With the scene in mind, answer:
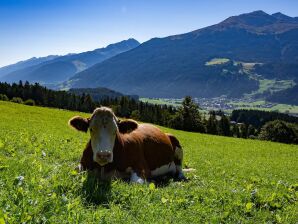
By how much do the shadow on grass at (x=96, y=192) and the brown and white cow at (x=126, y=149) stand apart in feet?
2.04

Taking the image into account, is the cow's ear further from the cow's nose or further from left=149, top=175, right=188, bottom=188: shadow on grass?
left=149, top=175, right=188, bottom=188: shadow on grass

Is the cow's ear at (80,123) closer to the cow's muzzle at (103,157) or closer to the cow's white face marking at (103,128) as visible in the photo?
the cow's white face marking at (103,128)

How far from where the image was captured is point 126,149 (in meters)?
11.7

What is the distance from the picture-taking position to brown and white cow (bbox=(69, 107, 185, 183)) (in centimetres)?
1006

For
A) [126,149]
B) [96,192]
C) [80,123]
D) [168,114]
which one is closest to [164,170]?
[126,149]

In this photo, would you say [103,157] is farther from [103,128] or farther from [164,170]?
[164,170]

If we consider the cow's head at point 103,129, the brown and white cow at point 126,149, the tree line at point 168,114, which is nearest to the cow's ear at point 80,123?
the brown and white cow at point 126,149

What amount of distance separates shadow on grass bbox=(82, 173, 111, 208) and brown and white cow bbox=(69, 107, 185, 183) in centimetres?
62

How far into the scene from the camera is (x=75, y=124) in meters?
11.2

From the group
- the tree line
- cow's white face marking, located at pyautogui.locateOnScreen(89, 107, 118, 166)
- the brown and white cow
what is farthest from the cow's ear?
the tree line

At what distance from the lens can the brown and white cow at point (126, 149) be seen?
10.1 meters

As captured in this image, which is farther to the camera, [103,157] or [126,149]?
[126,149]

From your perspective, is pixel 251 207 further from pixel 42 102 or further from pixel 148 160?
pixel 42 102

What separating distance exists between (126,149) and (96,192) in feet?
12.0
